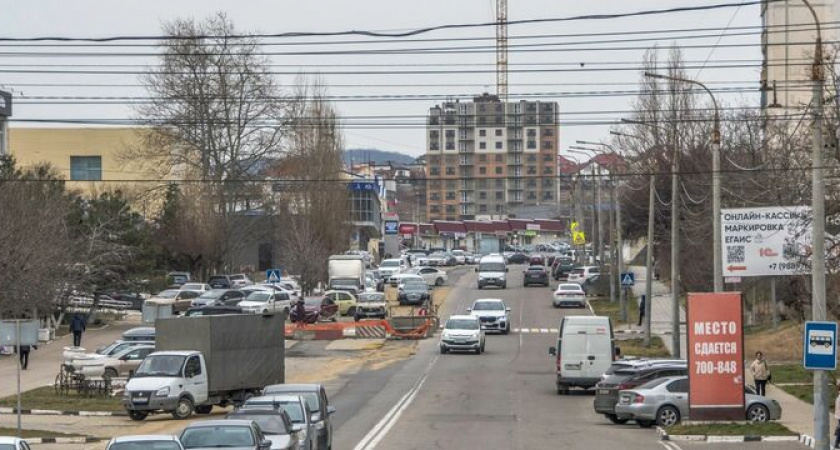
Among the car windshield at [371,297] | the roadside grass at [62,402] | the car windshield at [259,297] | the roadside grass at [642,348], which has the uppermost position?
the car windshield at [259,297]

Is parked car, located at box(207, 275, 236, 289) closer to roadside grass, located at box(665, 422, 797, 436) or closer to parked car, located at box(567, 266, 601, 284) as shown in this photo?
parked car, located at box(567, 266, 601, 284)

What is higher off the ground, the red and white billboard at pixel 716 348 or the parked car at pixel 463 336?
the red and white billboard at pixel 716 348

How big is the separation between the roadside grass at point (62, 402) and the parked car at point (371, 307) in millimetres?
30528

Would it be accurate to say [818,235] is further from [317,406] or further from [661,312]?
[661,312]

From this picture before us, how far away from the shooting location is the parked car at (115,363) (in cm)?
→ 4528

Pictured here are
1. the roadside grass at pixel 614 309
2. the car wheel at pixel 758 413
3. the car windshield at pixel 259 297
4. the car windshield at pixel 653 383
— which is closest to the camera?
the car wheel at pixel 758 413

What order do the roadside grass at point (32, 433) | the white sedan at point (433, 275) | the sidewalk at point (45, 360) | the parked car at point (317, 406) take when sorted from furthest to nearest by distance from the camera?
the white sedan at point (433, 275) < the sidewalk at point (45, 360) < the roadside grass at point (32, 433) < the parked car at point (317, 406)

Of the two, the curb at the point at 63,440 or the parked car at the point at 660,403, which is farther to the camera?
the parked car at the point at 660,403

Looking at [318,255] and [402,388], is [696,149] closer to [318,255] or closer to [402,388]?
[318,255]

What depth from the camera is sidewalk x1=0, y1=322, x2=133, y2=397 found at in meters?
47.8

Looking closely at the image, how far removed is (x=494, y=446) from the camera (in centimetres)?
3011

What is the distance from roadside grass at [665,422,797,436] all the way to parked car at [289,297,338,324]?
37.7 metres

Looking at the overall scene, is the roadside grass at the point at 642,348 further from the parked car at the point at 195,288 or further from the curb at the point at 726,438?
the parked car at the point at 195,288

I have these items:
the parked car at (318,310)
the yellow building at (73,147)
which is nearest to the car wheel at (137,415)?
the parked car at (318,310)
